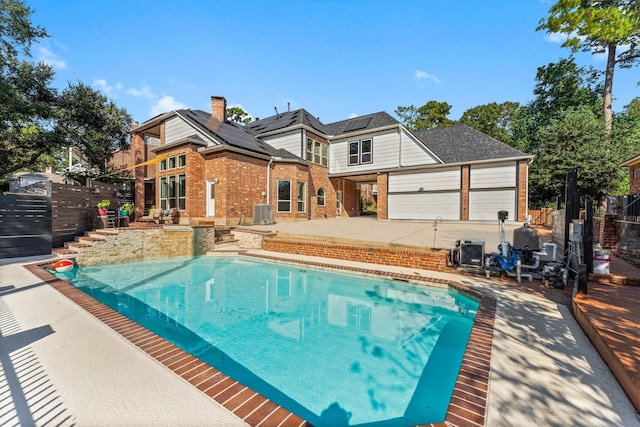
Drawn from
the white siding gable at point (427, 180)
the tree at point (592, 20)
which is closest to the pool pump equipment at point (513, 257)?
the white siding gable at point (427, 180)

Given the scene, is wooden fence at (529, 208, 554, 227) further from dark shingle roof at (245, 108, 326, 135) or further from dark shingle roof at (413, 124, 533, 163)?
dark shingle roof at (245, 108, 326, 135)

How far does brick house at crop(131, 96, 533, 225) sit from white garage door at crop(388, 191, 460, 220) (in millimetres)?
57

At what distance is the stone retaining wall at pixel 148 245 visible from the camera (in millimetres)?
8992

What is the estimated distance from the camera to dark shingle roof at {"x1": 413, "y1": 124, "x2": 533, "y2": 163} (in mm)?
14281

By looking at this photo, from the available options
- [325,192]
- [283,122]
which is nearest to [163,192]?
[283,122]

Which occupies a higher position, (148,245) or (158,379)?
(148,245)

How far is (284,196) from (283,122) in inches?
246

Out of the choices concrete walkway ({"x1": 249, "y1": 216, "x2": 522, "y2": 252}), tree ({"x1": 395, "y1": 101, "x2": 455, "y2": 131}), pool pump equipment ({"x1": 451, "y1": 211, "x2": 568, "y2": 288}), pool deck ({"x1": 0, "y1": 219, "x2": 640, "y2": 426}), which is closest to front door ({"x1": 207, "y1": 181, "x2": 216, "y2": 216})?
concrete walkway ({"x1": 249, "y1": 216, "x2": 522, "y2": 252})

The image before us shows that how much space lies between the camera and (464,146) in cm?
1587

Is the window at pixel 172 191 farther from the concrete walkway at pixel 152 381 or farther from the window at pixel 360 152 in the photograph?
the concrete walkway at pixel 152 381

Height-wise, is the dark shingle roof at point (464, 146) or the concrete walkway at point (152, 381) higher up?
the dark shingle roof at point (464, 146)

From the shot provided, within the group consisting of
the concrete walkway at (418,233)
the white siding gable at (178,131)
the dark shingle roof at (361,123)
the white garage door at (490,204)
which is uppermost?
the dark shingle roof at (361,123)

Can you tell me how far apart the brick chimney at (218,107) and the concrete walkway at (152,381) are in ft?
52.5

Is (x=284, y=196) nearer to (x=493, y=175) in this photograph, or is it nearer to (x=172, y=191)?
(x=172, y=191)
